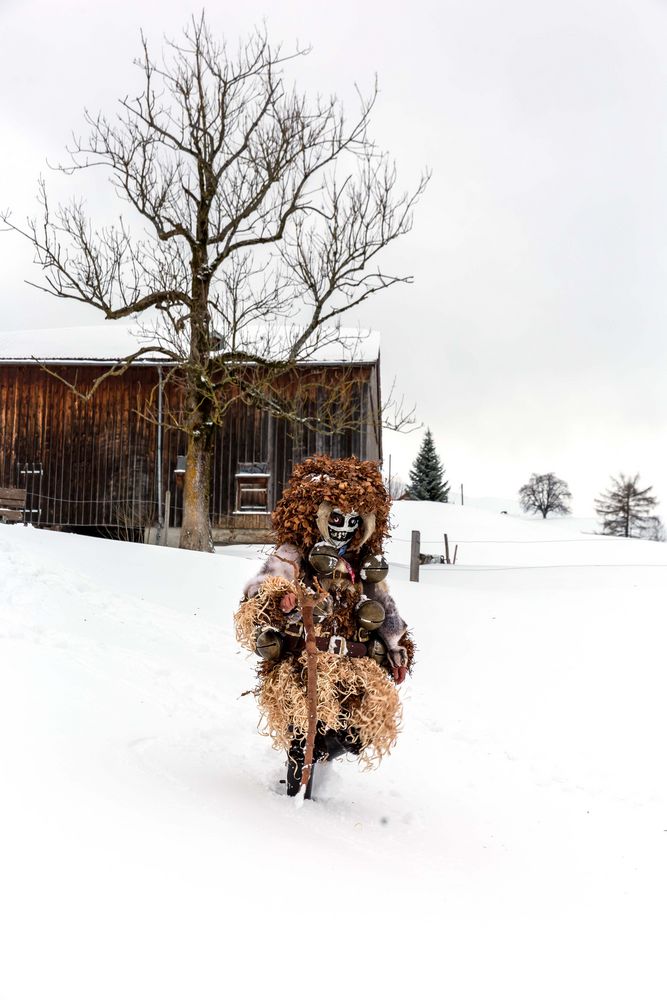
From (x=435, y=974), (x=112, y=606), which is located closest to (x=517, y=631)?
(x=112, y=606)

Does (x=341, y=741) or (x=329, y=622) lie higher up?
(x=329, y=622)

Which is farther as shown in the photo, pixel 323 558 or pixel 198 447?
pixel 198 447

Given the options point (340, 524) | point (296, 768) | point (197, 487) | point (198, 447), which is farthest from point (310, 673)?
point (198, 447)

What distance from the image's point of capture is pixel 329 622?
13.5 ft

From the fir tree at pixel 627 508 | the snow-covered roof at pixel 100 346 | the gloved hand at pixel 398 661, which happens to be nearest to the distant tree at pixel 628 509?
the fir tree at pixel 627 508

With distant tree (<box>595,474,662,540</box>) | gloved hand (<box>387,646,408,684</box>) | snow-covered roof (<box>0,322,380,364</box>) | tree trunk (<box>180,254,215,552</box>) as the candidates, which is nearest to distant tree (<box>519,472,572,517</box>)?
distant tree (<box>595,474,662,540</box>)

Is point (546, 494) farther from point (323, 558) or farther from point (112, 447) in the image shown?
point (323, 558)

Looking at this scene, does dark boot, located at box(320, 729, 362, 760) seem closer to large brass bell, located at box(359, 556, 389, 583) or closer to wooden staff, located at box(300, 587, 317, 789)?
wooden staff, located at box(300, 587, 317, 789)

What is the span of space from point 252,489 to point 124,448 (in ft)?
11.6

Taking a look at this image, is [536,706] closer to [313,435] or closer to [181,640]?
[181,640]

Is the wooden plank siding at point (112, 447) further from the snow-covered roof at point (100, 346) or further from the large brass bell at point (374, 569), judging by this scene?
the large brass bell at point (374, 569)

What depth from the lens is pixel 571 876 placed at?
389cm

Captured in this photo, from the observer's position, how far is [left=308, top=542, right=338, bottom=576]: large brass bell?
406 cm

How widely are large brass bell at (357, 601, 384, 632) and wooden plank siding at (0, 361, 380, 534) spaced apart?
1409 cm
